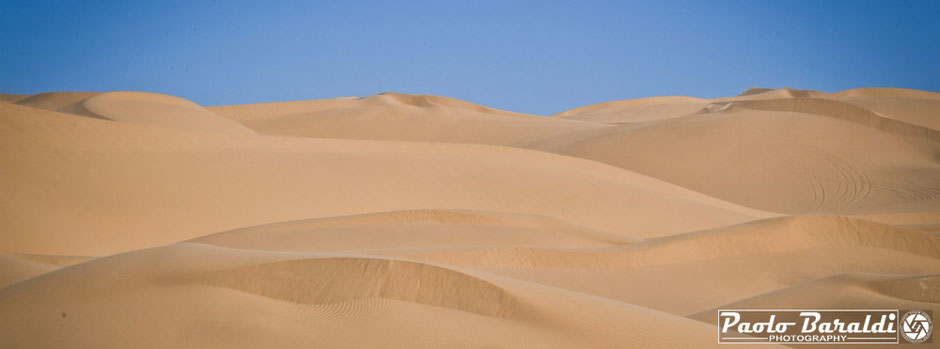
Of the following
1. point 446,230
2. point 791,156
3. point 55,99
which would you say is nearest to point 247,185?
point 446,230

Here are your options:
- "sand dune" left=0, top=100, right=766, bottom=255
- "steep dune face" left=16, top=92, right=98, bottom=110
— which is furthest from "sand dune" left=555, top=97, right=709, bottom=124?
"sand dune" left=0, top=100, right=766, bottom=255

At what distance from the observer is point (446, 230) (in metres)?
13.0

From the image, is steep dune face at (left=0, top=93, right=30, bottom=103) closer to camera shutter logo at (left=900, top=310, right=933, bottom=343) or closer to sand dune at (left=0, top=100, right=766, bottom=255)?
sand dune at (left=0, top=100, right=766, bottom=255)

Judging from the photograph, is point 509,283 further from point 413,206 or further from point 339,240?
point 413,206

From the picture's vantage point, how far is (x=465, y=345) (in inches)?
194

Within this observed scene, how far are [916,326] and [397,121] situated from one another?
36.9 meters

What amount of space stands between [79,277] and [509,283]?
305 cm

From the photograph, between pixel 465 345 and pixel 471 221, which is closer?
pixel 465 345

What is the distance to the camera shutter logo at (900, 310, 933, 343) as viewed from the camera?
7.35 metres

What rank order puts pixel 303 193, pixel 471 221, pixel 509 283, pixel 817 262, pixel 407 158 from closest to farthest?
pixel 509 283, pixel 817 262, pixel 471 221, pixel 303 193, pixel 407 158

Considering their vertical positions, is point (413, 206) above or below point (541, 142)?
below

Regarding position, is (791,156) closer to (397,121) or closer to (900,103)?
(900,103)

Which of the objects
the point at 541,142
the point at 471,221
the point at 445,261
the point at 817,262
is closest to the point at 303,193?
the point at 471,221

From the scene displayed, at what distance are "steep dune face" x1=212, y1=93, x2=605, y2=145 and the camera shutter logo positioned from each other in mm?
31055
